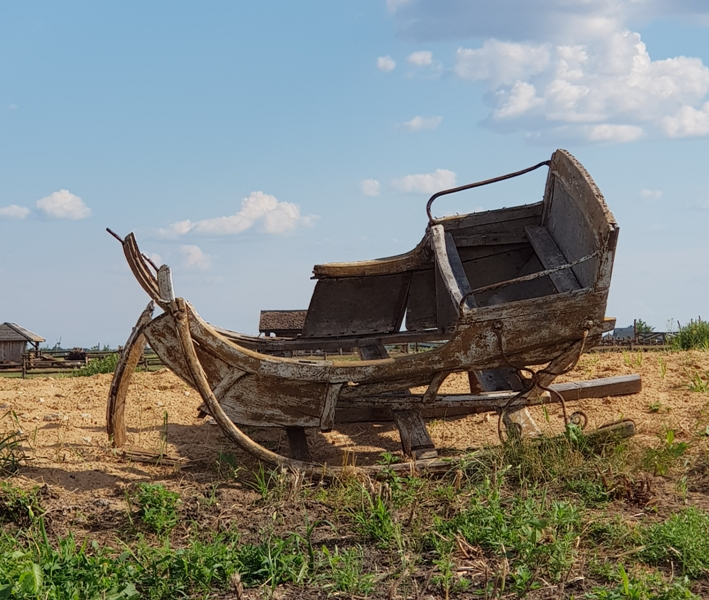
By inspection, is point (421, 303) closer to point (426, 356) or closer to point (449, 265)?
point (449, 265)

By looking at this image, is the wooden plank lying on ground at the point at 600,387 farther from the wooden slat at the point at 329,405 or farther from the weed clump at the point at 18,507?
the weed clump at the point at 18,507

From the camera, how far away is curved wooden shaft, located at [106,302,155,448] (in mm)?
5677

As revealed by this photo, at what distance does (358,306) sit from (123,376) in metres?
2.36

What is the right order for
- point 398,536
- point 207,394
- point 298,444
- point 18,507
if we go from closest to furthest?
point 398,536
point 18,507
point 207,394
point 298,444

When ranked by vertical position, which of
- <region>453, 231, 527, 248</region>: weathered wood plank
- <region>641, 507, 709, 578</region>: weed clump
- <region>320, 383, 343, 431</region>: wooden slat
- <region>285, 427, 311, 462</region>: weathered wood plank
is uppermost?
<region>453, 231, 527, 248</region>: weathered wood plank

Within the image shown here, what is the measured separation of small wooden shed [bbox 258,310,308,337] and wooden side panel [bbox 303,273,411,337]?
756cm

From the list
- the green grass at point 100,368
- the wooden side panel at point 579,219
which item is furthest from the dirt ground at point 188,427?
the green grass at point 100,368

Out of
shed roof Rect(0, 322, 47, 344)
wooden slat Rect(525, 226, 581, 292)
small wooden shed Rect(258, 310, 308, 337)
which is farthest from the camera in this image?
shed roof Rect(0, 322, 47, 344)

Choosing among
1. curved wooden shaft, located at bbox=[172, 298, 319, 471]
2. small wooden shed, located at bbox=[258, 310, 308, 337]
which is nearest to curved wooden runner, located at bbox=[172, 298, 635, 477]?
curved wooden shaft, located at bbox=[172, 298, 319, 471]

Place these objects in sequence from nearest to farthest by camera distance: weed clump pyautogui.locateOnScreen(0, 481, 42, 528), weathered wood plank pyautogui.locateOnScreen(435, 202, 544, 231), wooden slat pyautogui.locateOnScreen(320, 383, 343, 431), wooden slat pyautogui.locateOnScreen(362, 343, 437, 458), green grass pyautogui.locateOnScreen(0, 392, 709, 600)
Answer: green grass pyautogui.locateOnScreen(0, 392, 709, 600)
weed clump pyautogui.locateOnScreen(0, 481, 42, 528)
wooden slat pyautogui.locateOnScreen(320, 383, 343, 431)
wooden slat pyautogui.locateOnScreen(362, 343, 437, 458)
weathered wood plank pyautogui.locateOnScreen(435, 202, 544, 231)

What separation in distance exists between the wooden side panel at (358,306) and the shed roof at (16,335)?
23400mm

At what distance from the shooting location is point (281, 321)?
15.7 meters

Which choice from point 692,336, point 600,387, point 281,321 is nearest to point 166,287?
point 600,387

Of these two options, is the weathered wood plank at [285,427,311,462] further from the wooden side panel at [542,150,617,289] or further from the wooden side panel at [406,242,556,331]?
the wooden side panel at [542,150,617,289]
